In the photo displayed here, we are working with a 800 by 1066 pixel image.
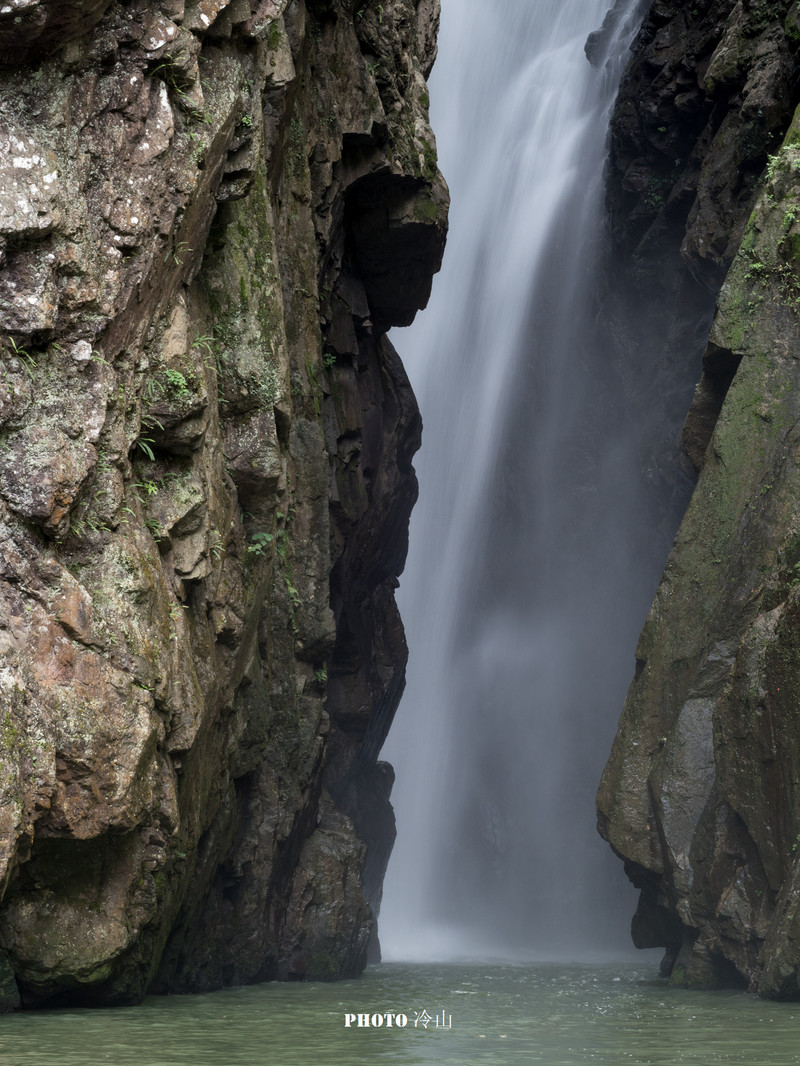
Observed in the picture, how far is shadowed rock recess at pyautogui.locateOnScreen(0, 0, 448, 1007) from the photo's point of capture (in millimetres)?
7289

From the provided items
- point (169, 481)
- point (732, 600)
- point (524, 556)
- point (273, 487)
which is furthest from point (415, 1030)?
point (524, 556)

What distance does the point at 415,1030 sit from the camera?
26.8 feet

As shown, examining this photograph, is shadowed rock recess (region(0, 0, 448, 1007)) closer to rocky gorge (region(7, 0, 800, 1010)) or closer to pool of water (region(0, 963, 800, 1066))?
rocky gorge (region(7, 0, 800, 1010))

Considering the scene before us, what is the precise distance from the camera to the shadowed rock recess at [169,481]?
287 inches

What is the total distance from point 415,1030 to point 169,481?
522 centimetres

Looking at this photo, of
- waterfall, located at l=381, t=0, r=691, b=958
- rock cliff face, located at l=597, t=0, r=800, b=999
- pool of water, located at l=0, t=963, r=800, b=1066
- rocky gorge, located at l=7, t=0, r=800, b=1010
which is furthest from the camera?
waterfall, located at l=381, t=0, r=691, b=958

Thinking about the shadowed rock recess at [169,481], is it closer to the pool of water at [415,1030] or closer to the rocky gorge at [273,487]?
the rocky gorge at [273,487]

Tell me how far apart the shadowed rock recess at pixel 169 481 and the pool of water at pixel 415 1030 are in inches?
31.3

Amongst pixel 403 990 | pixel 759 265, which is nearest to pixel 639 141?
pixel 759 265

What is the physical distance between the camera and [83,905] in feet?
26.2

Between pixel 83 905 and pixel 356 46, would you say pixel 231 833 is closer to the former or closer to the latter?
pixel 83 905

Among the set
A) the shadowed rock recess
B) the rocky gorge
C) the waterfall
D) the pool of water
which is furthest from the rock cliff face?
the waterfall

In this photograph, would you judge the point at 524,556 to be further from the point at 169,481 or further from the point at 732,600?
the point at 169,481

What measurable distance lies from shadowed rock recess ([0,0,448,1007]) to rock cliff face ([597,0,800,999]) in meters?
5.26
